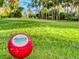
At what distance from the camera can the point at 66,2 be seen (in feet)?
146

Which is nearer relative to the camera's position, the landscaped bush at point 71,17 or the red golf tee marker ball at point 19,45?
the red golf tee marker ball at point 19,45

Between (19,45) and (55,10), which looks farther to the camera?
(55,10)

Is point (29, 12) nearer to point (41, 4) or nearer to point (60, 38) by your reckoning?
point (41, 4)

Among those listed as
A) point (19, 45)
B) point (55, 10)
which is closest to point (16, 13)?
point (55, 10)

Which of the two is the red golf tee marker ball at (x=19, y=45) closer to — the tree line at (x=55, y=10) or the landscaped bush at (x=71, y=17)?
the landscaped bush at (x=71, y=17)

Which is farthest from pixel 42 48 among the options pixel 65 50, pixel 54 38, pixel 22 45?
pixel 22 45

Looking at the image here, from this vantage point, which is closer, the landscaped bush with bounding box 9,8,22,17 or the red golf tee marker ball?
the red golf tee marker ball

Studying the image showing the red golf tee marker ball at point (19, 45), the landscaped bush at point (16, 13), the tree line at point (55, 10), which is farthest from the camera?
the landscaped bush at point (16, 13)

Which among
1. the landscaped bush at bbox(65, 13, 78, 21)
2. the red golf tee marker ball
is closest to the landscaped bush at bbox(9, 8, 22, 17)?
the landscaped bush at bbox(65, 13, 78, 21)

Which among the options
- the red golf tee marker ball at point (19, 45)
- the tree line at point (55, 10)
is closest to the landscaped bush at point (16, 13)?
the tree line at point (55, 10)

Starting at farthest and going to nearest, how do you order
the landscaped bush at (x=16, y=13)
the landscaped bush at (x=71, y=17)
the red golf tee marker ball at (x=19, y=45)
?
the landscaped bush at (x=16, y=13) < the landscaped bush at (x=71, y=17) < the red golf tee marker ball at (x=19, y=45)

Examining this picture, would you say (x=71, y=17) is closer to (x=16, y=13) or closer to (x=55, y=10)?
(x=55, y=10)

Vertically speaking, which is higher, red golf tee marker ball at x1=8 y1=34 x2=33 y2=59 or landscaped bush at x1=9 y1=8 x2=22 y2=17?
red golf tee marker ball at x1=8 y1=34 x2=33 y2=59

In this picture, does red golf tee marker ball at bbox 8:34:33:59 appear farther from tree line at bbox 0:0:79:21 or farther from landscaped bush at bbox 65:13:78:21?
tree line at bbox 0:0:79:21
